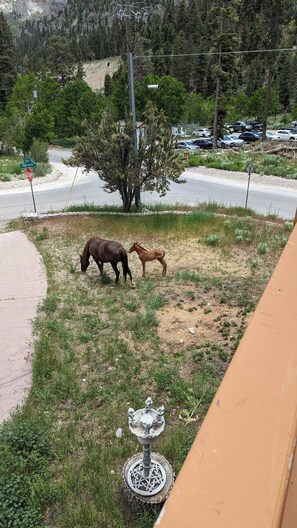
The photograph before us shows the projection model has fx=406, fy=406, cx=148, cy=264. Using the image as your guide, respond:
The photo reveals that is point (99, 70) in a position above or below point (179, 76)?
above

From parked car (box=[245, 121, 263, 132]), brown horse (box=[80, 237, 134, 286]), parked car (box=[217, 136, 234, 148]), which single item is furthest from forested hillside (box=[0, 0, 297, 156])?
brown horse (box=[80, 237, 134, 286])

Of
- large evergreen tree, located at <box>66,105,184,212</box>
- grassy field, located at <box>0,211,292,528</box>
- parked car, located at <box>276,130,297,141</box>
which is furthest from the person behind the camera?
parked car, located at <box>276,130,297,141</box>

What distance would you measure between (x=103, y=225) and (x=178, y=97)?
44.5 meters

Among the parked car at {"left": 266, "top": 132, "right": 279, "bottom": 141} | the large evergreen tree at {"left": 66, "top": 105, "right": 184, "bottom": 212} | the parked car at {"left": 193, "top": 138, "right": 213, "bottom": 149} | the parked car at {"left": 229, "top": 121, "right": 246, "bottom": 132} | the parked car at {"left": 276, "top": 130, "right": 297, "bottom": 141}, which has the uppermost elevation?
the large evergreen tree at {"left": 66, "top": 105, "right": 184, "bottom": 212}

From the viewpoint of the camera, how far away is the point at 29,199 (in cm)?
2288

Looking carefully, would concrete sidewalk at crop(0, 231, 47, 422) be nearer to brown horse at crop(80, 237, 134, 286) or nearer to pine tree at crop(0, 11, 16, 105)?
brown horse at crop(80, 237, 134, 286)

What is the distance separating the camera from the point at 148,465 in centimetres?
495

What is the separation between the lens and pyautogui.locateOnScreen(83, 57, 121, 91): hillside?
123 m

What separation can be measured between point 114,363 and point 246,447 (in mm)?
6743

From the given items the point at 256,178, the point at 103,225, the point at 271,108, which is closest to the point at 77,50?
the point at 271,108

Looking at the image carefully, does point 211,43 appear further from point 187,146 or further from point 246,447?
point 246,447

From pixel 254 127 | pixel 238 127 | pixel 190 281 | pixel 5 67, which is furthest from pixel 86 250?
pixel 5 67

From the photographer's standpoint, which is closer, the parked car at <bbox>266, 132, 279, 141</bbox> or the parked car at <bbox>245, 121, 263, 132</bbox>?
the parked car at <bbox>266, 132, 279, 141</bbox>

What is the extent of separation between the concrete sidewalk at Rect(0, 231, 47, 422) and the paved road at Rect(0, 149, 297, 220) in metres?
6.05
